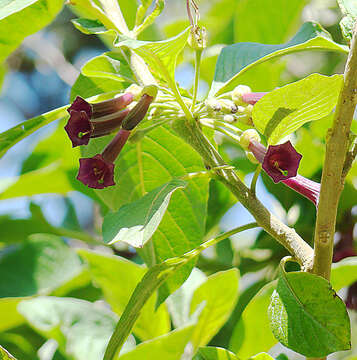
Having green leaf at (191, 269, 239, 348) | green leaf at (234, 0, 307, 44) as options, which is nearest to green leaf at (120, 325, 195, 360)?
green leaf at (191, 269, 239, 348)

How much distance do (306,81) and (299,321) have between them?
318 mm

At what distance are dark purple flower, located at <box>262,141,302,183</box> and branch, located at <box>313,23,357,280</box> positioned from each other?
0.31 ft

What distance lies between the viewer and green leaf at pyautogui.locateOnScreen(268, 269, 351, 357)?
752mm

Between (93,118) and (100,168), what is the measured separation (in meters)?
0.09

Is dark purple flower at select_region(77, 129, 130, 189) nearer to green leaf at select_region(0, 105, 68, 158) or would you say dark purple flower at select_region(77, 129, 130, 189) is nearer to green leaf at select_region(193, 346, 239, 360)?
green leaf at select_region(0, 105, 68, 158)

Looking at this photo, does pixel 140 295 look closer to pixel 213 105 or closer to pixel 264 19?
pixel 213 105

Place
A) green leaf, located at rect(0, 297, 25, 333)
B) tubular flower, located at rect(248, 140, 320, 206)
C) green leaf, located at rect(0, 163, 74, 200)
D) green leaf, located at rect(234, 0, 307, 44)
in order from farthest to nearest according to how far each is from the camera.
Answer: green leaf, located at rect(234, 0, 307, 44)
green leaf, located at rect(0, 163, 74, 200)
green leaf, located at rect(0, 297, 25, 333)
tubular flower, located at rect(248, 140, 320, 206)

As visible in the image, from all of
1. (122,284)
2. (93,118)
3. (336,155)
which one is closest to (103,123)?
(93,118)

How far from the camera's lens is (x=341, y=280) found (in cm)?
113

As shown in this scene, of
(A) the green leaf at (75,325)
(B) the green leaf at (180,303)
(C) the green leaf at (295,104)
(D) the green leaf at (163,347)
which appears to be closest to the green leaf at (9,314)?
(A) the green leaf at (75,325)

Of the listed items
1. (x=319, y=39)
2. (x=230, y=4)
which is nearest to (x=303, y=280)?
(x=319, y=39)

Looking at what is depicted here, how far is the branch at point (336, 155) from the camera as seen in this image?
71 cm

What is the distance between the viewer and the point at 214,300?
1.26 m

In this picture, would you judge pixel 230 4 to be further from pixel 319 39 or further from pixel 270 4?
pixel 319 39
